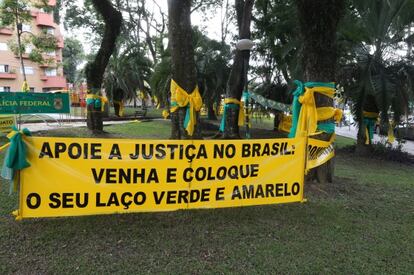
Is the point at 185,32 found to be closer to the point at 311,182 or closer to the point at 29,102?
the point at 311,182

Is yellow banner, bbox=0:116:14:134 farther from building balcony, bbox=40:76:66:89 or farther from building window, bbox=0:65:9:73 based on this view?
building balcony, bbox=40:76:66:89

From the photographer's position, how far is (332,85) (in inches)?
215

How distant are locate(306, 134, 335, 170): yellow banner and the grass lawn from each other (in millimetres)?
643

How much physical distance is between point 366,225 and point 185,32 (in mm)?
4450

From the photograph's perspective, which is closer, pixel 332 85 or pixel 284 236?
pixel 284 236

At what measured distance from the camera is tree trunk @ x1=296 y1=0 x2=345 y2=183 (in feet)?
17.8

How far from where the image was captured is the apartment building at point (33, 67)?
4416cm

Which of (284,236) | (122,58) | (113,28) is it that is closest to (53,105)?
(113,28)

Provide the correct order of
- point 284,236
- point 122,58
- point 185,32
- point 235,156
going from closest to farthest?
1. point 284,236
2. point 235,156
3. point 185,32
4. point 122,58

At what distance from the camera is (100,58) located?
11.6 metres

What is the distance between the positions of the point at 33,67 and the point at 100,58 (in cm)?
4604

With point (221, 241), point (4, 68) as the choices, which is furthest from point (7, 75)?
point (221, 241)

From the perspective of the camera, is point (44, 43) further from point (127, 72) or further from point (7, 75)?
point (7, 75)

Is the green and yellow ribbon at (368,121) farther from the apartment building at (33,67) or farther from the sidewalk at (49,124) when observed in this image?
the apartment building at (33,67)
